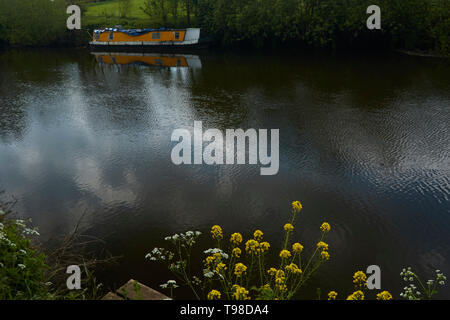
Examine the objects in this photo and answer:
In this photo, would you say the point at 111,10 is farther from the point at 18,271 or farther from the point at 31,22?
the point at 18,271

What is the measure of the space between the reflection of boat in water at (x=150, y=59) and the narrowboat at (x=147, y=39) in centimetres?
158

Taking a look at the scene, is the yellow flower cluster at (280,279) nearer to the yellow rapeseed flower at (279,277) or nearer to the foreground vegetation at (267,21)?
the yellow rapeseed flower at (279,277)

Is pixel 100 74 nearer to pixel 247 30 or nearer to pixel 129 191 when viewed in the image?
pixel 247 30

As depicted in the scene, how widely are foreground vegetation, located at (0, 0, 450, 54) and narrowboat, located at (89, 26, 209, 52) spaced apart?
4.35 metres

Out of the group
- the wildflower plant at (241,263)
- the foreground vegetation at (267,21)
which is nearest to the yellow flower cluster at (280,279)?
the wildflower plant at (241,263)

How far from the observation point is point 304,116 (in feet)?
69.6

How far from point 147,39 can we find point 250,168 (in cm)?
4222

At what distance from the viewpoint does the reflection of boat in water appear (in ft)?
137

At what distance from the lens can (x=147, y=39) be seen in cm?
5181

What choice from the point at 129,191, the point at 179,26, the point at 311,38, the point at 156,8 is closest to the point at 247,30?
the point at 311,38

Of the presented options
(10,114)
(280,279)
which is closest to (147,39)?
(10,114)

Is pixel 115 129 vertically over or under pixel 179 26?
under

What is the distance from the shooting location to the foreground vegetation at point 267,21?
39562mm

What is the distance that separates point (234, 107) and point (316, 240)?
45.8ft
